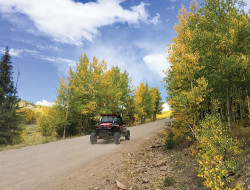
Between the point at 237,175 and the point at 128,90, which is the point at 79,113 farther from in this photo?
the point at 237,175

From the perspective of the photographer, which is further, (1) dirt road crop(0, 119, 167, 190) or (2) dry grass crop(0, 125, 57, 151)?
(2) dry grass crop(0, 125, 57, 151)

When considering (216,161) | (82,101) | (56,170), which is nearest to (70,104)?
(82,101)

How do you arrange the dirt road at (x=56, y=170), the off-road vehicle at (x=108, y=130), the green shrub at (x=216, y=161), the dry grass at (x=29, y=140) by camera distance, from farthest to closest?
the off-road vehicle at (x=108, y=130), the dry grass at (x=29, y=140), the dirt road at (x=56, y=170), the green shrub at (x=216, y=161)

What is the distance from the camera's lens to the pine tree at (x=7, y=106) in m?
25.0

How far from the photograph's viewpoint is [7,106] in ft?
87.7

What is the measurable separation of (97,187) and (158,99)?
179ft

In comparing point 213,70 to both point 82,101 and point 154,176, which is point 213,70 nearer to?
point 154,176

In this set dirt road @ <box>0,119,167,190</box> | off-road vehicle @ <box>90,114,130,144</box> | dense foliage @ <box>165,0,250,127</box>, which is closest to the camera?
dirt road @ <box>0,119,167,190</box>

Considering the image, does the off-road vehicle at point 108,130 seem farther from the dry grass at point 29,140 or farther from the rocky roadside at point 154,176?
the dry grass at point 29,140

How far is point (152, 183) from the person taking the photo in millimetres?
6562

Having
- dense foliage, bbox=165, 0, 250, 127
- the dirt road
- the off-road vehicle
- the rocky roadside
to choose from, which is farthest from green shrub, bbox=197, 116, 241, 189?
the off-road vehicle

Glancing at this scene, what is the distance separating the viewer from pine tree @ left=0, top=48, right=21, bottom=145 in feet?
81.9

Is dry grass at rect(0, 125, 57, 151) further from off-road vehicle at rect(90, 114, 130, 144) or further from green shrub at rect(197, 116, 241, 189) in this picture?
green shrub at rect(197, 116, 241, 189)

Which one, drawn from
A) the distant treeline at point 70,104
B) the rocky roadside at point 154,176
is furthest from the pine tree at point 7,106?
the rocky roadside at point 154,176
